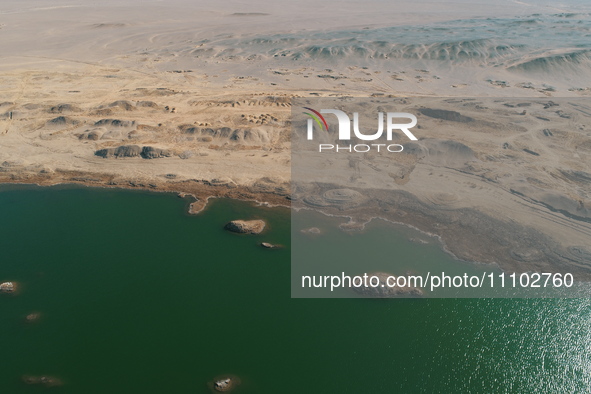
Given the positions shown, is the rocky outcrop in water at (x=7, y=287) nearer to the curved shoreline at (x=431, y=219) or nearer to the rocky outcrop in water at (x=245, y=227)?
the curved shoreline at (x=431, y=219)

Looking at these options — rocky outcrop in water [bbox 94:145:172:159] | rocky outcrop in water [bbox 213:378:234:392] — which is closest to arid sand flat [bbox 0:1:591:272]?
rocky outcrop in water [bbox 94:145:172:159]

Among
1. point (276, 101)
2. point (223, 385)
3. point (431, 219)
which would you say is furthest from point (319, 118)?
point (223, 385)

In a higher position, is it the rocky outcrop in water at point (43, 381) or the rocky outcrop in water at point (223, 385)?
the rocky outcrop in water at point (43, 381)

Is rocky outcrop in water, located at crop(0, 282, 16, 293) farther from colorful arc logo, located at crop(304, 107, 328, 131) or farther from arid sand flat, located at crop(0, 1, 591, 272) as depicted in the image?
colorful arc logo, located at crop(304, 107, 328, 131)

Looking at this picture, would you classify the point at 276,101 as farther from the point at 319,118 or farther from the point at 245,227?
the point at 245,227

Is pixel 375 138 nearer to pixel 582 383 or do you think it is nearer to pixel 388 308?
pixel 388 308

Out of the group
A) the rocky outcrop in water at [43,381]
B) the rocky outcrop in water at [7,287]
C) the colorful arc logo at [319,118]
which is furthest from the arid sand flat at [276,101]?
the rocky outcrop in water at [43,381]
